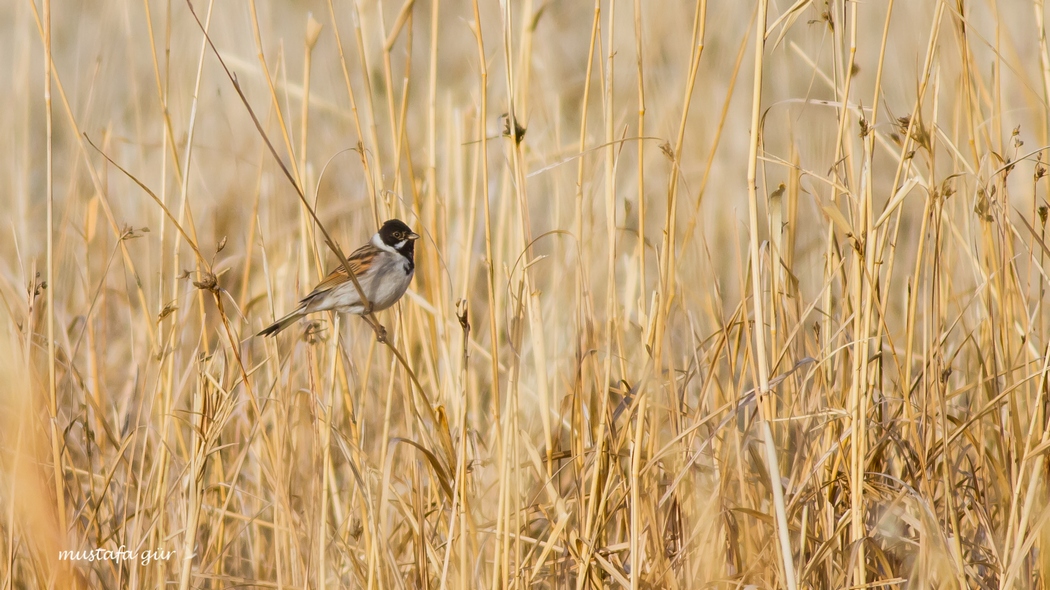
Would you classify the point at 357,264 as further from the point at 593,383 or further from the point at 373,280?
the point at 593,383

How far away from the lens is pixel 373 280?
3.06 metres

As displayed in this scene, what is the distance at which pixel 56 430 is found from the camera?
77.1 inches

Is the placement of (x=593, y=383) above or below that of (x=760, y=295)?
below

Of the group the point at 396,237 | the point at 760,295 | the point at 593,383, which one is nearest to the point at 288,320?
the point at 396,237

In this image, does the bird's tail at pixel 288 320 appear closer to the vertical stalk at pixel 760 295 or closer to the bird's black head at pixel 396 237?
the bird's black head at pixel 396 237

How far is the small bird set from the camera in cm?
271

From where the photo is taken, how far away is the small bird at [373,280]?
271 cm

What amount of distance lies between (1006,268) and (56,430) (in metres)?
2.03

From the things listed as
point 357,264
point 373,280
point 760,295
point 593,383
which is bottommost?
point 593,383

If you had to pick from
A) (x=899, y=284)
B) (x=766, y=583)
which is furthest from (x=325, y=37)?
(x=766, y=583)

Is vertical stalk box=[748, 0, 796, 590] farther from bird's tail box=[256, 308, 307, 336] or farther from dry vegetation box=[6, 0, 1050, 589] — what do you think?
bird's tail box=[256, 308, 307, 336]

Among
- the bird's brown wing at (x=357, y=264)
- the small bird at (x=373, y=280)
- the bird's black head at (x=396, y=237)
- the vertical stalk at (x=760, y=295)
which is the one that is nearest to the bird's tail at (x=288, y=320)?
the small bird at (x=373, y=280)

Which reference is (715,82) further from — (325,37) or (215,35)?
(215,35)

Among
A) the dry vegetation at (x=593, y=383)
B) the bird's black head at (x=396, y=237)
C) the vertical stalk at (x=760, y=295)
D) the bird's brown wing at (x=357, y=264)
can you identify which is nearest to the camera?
the vertical stalk at (x=760, y=295)
